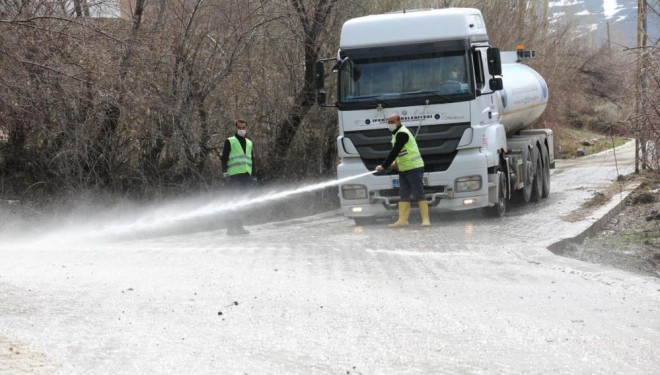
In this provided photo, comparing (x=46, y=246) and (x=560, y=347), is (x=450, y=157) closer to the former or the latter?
(x=46, y=246)

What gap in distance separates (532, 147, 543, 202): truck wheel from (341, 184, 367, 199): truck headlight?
500cm

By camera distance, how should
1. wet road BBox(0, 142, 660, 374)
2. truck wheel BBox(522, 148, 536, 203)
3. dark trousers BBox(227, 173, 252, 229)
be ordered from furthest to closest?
truck wheel BBox(522, 148, 536, 203) < dark trousers BBox(227, 173, 252, 229) < wet road BBox(0, 142, 660, 374)

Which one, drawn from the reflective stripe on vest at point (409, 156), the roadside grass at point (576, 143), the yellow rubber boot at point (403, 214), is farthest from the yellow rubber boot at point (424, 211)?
the roadside grass at point (576, 143)

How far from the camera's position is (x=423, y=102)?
15445 mm

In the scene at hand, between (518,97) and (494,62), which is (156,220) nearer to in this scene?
(494,62)

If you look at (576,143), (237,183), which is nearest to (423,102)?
(237,183)

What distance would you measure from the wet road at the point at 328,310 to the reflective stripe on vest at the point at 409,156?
2219 mm

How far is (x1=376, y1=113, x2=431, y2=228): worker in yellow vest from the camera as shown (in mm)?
14930

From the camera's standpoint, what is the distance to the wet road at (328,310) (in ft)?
21.8

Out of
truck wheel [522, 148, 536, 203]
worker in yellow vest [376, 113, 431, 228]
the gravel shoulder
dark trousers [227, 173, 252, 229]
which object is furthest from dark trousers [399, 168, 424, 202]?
truck wheel [522, 148, 536, 203]

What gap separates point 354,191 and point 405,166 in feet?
3.64

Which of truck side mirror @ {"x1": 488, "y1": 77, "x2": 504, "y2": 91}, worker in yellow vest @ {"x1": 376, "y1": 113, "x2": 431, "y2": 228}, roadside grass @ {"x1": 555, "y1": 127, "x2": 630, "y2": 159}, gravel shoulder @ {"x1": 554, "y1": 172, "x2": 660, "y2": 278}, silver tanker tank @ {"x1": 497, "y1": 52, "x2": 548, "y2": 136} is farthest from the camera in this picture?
roadside grass @ {"x1": 555, "y1": 127, "x2": 630, "y2": 159}

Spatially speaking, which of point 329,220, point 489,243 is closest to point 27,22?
point 329,220

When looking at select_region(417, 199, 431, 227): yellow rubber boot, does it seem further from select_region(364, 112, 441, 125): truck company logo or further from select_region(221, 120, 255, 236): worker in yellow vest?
select_region(221, 120, 255, 236): worker in yellow vest
